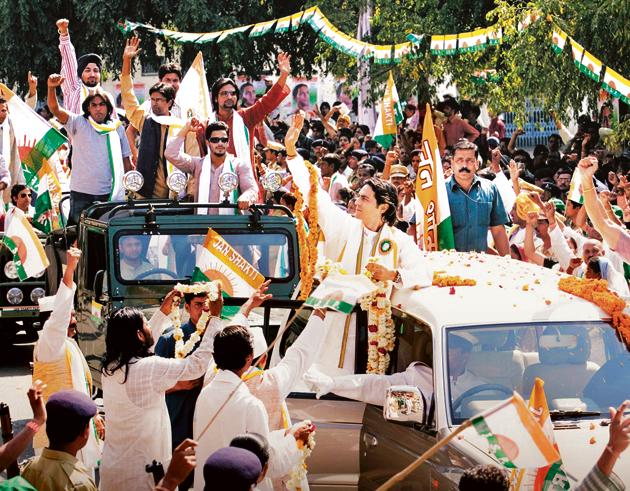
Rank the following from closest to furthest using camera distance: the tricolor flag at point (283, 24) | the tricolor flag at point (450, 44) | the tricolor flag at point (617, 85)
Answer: the tricolor flag at point (617, 85)
the tricolor flag at point (450, 44)
the tricolor flag at point (283, 24)

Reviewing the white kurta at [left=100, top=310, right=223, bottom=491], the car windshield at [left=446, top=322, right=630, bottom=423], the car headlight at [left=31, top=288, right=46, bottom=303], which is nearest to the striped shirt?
the car headlight at [left=31, top=288, right=46, bottom=303]

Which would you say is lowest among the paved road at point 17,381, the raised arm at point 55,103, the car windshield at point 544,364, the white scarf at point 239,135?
the paved road at point 17,381

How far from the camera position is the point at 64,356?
7461 millimetres

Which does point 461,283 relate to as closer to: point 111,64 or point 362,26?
point 362,26

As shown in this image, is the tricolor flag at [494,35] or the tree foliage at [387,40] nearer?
the tree foliage at [387,40]

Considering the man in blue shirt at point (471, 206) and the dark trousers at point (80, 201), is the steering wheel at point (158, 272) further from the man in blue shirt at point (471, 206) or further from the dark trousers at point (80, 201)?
the dark trousers at point (80, 201)

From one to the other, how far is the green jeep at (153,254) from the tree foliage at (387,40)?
21.8 feet

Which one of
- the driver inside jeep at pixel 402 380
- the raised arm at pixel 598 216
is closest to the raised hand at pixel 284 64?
the raised arm at pixel 598 216

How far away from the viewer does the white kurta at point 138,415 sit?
6.26 metres

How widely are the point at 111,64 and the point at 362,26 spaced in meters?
10.9

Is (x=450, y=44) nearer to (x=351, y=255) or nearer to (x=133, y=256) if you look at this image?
(x=133, y=256)

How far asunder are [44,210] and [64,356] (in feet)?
25.0

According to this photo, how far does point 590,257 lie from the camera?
31.8ft

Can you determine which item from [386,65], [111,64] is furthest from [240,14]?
[386,65]
